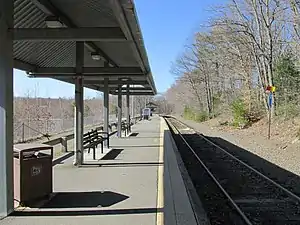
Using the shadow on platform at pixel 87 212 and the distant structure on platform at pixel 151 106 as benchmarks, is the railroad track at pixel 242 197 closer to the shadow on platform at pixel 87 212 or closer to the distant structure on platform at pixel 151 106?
the shadow on platform at pixel 87 212

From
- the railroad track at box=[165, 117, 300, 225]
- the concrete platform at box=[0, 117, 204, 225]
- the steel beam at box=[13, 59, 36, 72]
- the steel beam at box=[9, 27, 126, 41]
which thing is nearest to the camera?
the concrete platform at box=[0, 117, 204, 225]

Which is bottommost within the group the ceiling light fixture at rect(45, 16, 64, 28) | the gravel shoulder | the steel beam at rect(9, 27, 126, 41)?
the gravel shoulder

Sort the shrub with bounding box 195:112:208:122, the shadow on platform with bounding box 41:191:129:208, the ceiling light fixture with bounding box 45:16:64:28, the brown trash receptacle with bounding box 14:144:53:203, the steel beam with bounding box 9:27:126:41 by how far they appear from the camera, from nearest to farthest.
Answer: the brown trash receptacle with bounding box 14:144:53:203 < the shadow on platform with bounding box 41:191:129:208 < the steel beam with bounding box 9:27:126:41 < the ceiling light fixture with bounding box 45:16:64:28 < the shrub with bounding box 195:112:208:122

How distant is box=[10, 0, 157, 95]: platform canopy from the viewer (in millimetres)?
7090

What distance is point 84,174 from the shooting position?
1003cm

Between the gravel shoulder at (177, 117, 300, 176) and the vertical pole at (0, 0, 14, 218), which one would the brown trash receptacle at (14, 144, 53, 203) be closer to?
the vertical pole at (0, 0, 14, 218)

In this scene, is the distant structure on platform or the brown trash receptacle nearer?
the brown trash receptacle

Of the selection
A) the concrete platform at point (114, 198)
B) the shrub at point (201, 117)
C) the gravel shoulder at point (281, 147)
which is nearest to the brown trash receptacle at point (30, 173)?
the concrete platform at point (114, 198)

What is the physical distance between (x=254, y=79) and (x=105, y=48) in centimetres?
2436

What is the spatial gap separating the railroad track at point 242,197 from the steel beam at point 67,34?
3.99m

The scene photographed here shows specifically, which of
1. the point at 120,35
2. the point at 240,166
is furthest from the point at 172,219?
the point at 240,166

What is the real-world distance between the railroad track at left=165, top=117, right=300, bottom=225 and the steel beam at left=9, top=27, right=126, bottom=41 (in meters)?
3.99

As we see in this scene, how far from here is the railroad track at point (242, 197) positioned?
8.01 metres

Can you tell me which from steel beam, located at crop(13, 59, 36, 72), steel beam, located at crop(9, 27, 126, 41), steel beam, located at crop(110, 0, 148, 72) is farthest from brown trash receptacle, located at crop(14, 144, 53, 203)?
steel beam, located at crop(13, 59, 36, 72)
